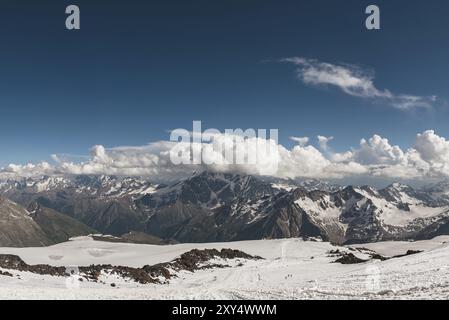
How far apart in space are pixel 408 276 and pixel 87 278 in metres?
35.0

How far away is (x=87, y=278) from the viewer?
49.3 metres

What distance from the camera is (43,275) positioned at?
163 feet
